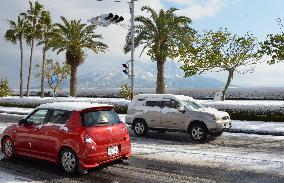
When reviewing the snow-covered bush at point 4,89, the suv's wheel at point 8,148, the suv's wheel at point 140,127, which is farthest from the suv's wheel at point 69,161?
the snow-covered bush at point 4,89

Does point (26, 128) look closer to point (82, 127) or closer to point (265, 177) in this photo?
point (82, 127)

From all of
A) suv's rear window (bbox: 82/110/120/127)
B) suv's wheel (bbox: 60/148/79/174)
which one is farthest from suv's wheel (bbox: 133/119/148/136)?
suv's wheel (bbox: 60/148/79/174)

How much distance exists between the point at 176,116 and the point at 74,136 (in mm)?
7071

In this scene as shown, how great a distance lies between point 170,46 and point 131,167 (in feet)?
80.8

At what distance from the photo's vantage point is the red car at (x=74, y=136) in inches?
358

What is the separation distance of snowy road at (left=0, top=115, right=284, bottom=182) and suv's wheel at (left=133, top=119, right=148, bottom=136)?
212cm

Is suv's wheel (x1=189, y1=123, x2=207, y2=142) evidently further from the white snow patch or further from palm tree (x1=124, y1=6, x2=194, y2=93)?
palm tree (x1=124, y1=6, x2=194, y2=93)

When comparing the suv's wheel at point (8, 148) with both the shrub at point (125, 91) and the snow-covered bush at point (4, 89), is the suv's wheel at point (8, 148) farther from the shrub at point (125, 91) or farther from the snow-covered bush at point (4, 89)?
the snow-covered bush at point (4, 89)

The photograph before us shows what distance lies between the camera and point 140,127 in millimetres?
16516

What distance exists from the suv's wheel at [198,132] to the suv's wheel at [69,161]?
6830mm

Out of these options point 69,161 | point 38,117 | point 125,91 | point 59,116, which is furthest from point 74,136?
point 125,91

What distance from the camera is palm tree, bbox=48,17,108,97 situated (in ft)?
130

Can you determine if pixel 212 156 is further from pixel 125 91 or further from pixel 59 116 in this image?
pixel 125 91

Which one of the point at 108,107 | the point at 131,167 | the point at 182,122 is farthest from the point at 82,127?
the point at 182,122
